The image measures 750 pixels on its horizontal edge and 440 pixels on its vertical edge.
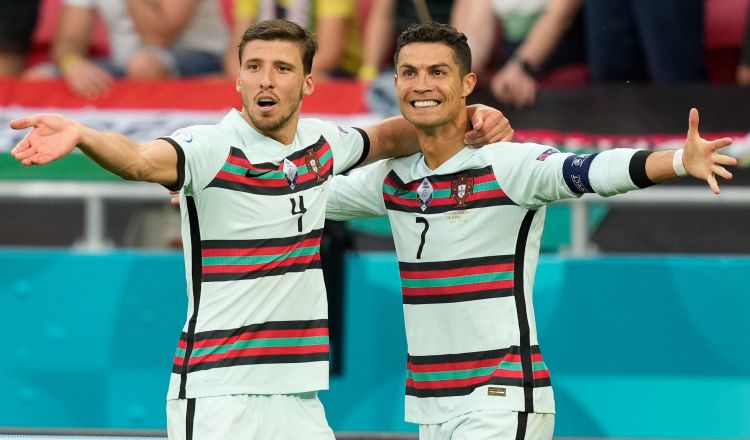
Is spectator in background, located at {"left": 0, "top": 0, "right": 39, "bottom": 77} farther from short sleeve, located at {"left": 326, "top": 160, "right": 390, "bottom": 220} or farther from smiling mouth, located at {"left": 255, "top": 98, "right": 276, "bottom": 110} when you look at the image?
smiling mouth, located at {"left": 255, "top": 98, "right": 276, "bottom": 110}

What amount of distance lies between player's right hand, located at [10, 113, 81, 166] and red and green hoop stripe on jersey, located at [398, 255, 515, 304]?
1.40 meters

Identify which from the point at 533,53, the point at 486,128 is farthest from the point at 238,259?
the point at 533,53

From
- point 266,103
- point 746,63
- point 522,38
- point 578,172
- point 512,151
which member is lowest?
point 578,172

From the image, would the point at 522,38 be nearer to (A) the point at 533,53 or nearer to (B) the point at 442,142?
(A) the point at 533,53

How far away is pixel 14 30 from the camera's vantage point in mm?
7887

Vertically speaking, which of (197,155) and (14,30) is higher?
(14,30)

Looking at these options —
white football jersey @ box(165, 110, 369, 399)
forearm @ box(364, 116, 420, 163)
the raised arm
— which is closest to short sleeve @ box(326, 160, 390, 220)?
forearm @ box(364, 116, 420, 163)

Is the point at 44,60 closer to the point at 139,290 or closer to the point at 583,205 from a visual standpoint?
the point at 139,290

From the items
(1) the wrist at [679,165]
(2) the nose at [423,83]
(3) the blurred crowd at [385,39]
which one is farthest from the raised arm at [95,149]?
(3) the blurred crowd at [385,39]

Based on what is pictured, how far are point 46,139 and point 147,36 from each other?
3620mm

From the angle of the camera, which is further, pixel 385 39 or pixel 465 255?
pixel 385 39

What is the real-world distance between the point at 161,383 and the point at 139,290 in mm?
431

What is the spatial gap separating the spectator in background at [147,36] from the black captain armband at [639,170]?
342cm

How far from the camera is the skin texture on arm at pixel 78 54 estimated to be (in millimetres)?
7395
